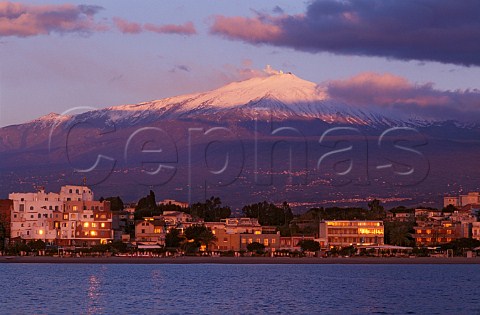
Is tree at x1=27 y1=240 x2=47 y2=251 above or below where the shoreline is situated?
above

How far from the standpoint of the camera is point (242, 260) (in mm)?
127875

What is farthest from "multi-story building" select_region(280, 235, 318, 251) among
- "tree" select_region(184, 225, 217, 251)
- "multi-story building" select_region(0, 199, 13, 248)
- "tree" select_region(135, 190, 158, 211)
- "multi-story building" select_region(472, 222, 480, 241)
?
"tree" select_region(135, 190, 158, 211)

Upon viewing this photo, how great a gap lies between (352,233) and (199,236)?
19865 millimetres

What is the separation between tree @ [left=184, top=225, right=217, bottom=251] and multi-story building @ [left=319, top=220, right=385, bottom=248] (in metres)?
14.8

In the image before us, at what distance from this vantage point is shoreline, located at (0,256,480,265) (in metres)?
124

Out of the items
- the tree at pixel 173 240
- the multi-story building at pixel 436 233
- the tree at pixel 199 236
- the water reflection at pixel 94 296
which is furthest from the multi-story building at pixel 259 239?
the water reflection at pixel 94 296

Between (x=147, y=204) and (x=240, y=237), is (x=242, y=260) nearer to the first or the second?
(x=240, y=237)

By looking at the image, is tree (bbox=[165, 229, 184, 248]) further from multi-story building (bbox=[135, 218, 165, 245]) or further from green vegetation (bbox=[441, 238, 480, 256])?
green vegetation (bbox=[441, 238, 480, 256])

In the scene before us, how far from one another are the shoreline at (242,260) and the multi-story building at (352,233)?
10.7 m

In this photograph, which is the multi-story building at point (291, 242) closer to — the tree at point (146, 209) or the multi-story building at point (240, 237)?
the multi-story building at point (240, 237)

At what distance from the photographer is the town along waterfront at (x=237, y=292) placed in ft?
208

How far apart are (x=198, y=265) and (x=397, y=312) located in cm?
7577

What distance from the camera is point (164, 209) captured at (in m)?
183

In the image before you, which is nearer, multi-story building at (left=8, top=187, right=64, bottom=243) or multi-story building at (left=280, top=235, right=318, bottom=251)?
multi-story building at (left=8, top=187, right=64, bottom=243)
